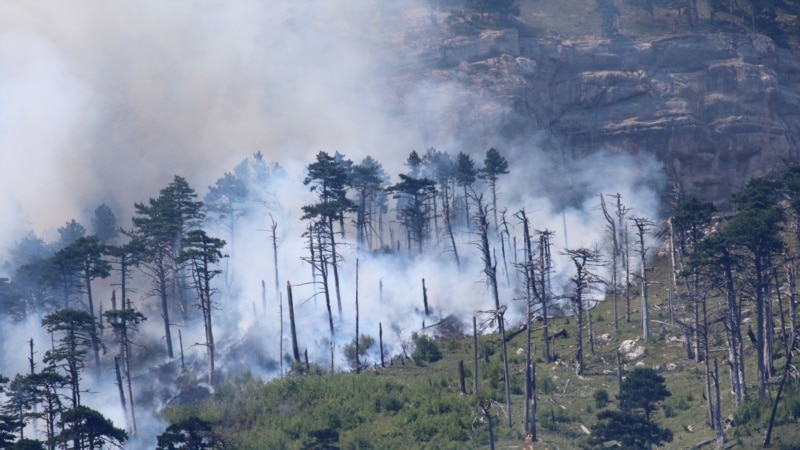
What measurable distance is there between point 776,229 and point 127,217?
8789cm

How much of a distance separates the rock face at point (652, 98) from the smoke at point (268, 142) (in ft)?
6.23

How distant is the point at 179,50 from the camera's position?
163250mm

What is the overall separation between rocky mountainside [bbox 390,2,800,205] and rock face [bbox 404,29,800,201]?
0.39 ft

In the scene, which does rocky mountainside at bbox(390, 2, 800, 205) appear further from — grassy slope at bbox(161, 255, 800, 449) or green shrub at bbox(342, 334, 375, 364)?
green shrub at bbox(342, 334, 375, 364)

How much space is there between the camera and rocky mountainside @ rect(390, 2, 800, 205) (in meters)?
121

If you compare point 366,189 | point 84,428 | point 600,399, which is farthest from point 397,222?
point 84,428

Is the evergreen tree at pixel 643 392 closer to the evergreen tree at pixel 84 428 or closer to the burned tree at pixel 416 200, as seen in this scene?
the evergreen tree at pixel 84 428

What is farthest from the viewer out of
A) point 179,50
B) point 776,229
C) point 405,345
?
point 179,50

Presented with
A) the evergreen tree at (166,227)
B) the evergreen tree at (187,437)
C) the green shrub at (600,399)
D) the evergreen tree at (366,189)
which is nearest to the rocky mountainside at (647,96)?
the evergreen tree at (366,189)

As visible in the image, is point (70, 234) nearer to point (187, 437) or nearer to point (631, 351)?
point (187, 437)

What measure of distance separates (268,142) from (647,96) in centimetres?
4696

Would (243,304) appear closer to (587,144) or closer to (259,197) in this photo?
(259,197)

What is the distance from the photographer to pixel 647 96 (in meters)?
127

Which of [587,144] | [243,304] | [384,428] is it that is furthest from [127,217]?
[384,428]
